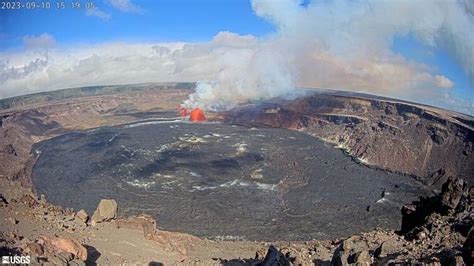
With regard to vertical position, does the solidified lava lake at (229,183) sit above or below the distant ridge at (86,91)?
below

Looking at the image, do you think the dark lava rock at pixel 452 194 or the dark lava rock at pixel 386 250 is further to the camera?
the dark lava rock at pixel 452 194

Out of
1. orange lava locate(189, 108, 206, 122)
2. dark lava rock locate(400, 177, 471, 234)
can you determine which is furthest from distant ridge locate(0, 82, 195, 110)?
dark lava rock locate(400, 177, 471, 234)

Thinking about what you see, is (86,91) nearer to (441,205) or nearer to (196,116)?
(196,116)

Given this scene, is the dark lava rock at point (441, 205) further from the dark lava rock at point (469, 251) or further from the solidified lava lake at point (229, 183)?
the dark lava rock at point (469, 251)

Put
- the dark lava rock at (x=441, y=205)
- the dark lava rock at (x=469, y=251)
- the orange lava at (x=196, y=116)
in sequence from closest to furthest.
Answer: the dark lava rock at (x=469, y=251)
the dark lava rock at (x=441, y=205)
the orange lava at (x=196, y=116)

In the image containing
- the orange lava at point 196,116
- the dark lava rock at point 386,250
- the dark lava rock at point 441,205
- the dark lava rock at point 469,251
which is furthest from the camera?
the orange lava at point 196,116

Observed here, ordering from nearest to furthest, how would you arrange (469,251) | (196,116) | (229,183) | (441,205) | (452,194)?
(469,251)
(441,205)
(452,194)
(229,183)
(196,116)

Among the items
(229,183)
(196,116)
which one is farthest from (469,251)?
(196,116)

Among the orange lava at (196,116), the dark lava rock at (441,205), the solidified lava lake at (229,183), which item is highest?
the orange lava at (196,116)

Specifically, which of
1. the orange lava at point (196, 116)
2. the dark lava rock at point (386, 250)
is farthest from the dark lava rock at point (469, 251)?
the orange lava at point (196, 116)
